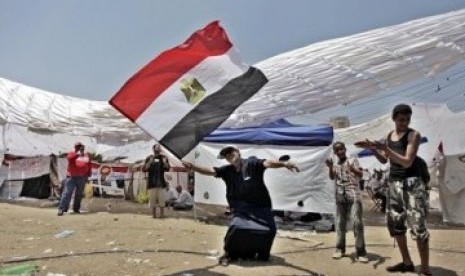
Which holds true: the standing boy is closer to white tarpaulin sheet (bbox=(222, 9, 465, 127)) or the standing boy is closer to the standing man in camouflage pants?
the standing man in camouflage pants

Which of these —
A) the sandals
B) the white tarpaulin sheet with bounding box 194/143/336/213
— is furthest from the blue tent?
the sandals

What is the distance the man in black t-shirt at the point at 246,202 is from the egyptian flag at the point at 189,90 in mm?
711

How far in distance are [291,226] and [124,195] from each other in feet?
29.6

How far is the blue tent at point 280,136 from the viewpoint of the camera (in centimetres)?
1098

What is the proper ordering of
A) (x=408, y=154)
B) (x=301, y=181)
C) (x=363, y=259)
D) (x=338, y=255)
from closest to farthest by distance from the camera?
1. (x=408, y=154)
2. (x=363, y=259)
3. (x=338, y=255)
4. (x=301, y=181)

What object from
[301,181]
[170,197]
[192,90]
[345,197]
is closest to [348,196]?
[345,197]

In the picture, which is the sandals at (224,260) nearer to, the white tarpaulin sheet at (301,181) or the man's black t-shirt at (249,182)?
the man's black t-shirt at (249,182)

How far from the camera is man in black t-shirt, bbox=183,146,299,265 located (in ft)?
22.3

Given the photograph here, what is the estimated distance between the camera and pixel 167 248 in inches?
317

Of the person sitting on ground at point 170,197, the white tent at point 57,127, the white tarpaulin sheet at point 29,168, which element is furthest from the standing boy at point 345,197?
the white tent at point 57,127

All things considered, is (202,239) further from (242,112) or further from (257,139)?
(242,112)

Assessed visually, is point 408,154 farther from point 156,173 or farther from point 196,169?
point 156,173

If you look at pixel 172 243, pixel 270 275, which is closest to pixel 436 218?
pixel 172 243

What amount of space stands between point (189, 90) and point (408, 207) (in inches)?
115
